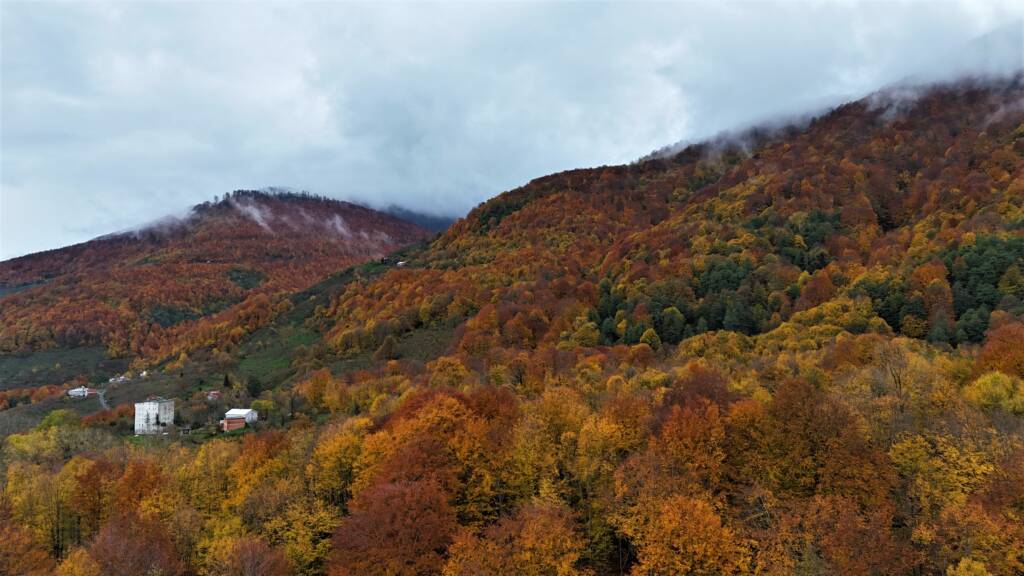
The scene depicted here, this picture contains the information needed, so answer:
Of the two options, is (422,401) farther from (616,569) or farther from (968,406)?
(968,406)

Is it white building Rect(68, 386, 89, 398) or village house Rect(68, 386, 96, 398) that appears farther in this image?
village house Rect(68, 386, 96, 398)

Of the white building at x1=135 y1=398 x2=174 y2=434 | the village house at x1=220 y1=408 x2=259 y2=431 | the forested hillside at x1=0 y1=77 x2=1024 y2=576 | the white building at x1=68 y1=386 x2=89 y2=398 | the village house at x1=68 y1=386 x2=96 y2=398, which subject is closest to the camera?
the forested hillside at x1=0 y1=77 x2=1024 y2=576

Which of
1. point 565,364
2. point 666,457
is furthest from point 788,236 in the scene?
point 666,457

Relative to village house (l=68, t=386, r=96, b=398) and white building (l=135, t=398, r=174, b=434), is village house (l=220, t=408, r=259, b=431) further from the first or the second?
village house (l=68, t=386, r=96, b=398)

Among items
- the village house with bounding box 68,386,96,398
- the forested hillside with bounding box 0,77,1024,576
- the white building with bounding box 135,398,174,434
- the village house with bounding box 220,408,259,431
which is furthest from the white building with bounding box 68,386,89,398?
the village house with bounding box 220,408,259,431

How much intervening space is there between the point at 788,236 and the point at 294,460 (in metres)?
118

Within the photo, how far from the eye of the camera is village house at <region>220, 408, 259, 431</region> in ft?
307

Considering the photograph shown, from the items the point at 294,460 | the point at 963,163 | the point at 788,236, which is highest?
the point at 963,163

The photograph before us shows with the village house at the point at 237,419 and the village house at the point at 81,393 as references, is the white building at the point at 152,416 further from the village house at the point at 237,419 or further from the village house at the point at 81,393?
the village house at the point at 81,393

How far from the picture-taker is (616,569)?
137 ft

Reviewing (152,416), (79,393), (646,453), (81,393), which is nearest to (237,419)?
(152,416)

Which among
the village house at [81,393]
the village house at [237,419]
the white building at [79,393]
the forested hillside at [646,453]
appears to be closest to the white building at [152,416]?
the forested hillside at [646,453]

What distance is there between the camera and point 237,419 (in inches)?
3703

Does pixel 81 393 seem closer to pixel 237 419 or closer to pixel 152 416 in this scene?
pixel 152 416
